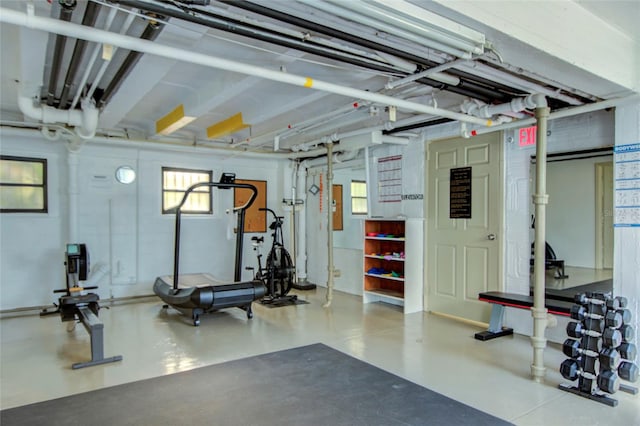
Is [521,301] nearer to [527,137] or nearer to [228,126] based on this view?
[527,137]

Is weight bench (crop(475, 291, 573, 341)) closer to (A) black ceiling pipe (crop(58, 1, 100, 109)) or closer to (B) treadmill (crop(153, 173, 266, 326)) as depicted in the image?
(B) treadmill (crop(153, 173, 266, 326))

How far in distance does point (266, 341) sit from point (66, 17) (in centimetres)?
339

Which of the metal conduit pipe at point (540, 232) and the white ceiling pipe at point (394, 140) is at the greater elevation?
the white ceiling pipe at point (394, 140)

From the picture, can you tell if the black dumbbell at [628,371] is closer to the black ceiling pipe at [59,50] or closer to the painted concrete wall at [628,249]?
the painted concrete wall at [628,249]

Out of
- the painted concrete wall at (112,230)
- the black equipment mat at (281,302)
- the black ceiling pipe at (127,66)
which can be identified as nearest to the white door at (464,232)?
the black equipment mat at (281,302)

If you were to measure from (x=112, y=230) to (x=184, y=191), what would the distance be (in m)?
1.36

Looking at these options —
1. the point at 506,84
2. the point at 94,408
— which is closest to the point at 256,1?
the point at 506,84

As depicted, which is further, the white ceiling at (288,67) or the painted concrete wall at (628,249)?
the painted concrete wall at (628,249)

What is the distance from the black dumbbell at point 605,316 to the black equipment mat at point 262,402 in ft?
3.68

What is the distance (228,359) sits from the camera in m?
3.96

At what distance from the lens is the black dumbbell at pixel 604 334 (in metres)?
3.11

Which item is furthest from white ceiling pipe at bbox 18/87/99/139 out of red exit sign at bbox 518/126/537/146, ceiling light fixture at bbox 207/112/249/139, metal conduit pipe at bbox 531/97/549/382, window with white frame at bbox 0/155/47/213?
red exit sign at bbox 518/126/537/146

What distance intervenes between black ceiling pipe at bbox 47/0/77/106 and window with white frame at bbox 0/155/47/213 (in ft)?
6.14

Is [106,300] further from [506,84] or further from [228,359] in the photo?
[506,84]
